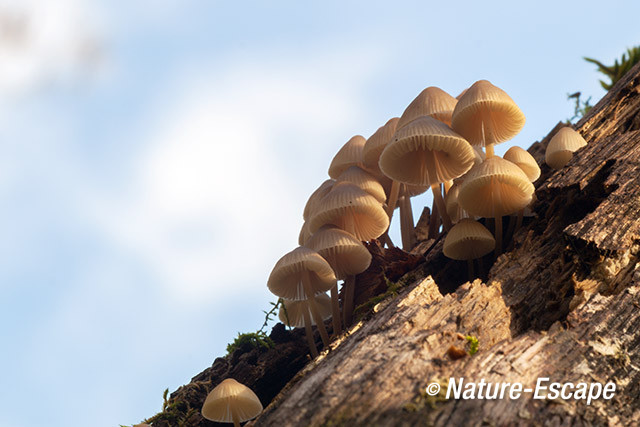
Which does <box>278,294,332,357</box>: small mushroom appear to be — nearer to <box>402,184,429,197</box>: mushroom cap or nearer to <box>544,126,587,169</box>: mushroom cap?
<box>402,184,429,197</box>: mushroom cap

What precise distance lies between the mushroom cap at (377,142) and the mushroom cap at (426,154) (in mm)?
308

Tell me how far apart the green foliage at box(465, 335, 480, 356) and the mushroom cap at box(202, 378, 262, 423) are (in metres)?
1.66

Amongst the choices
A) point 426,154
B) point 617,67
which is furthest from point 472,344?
point 617,67

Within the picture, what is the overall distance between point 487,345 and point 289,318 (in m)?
2.19

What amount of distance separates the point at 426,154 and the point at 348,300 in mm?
1205

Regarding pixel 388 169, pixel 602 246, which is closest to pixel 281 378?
pixel 388 169

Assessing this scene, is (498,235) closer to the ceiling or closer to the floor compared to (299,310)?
closer to the floor

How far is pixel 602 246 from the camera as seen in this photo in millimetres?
2945

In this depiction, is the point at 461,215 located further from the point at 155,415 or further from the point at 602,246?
the point at 155,415

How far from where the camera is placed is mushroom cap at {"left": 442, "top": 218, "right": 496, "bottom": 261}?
3.49m

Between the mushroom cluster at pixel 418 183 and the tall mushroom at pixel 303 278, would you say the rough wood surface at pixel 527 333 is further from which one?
the tall mushroom at pixel 303 278

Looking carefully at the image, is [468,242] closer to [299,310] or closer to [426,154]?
[426,154]

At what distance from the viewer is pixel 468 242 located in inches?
142

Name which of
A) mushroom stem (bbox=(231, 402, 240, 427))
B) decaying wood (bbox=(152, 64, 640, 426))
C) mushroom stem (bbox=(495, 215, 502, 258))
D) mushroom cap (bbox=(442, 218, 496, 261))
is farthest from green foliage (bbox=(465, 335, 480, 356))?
mushroom stem (bbox=(231, 402, 240, 427))
